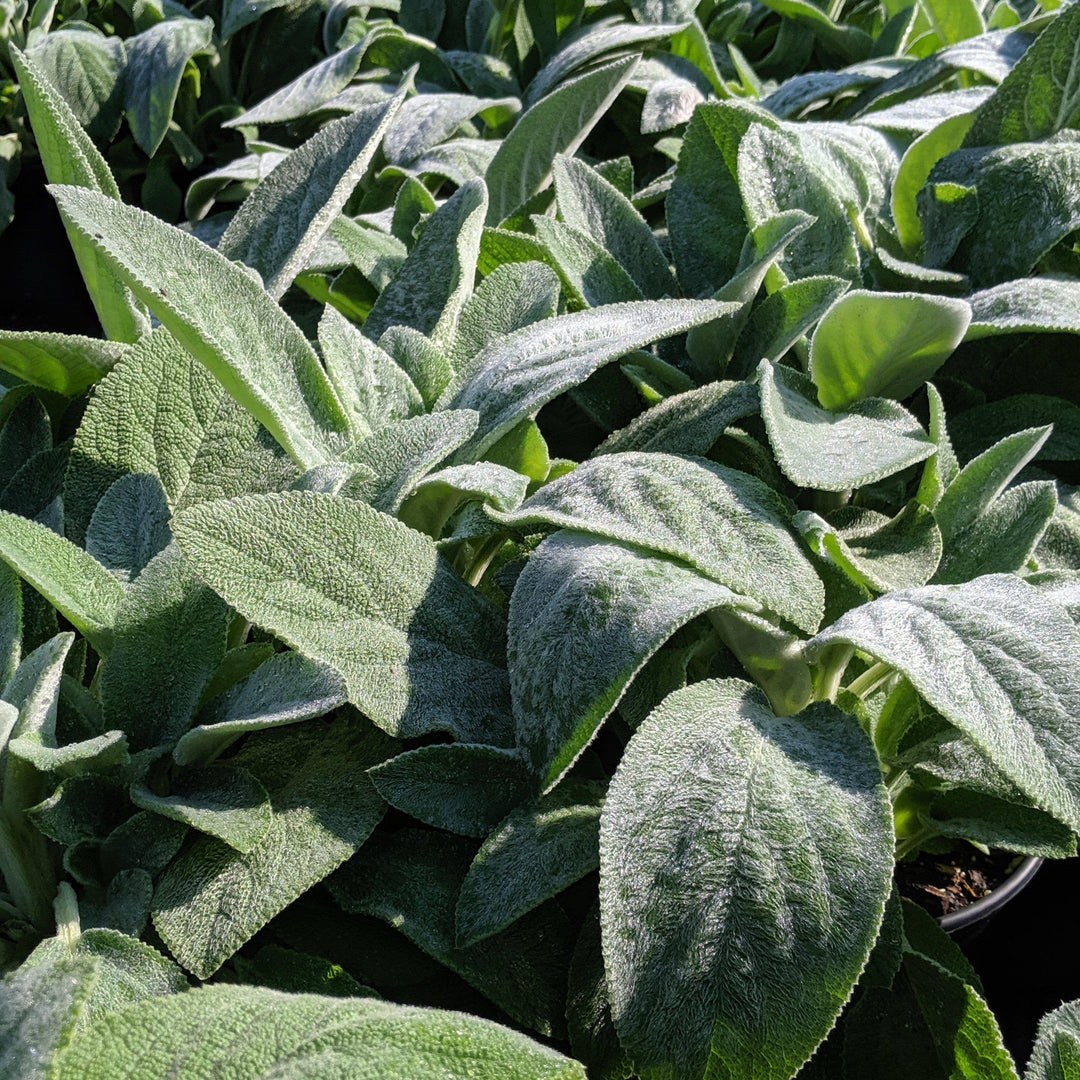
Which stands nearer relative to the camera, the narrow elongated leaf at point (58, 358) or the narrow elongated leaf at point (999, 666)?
the narrow elongated leaf at point (999, 666)

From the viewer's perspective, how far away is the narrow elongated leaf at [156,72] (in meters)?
1.69

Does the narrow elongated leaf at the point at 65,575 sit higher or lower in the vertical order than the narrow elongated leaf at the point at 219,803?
higher

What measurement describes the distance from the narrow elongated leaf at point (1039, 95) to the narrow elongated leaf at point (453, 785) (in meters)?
0.72

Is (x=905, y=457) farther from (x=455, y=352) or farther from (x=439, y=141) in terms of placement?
(x=439, y=141)

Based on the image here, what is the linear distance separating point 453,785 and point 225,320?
310 millimetres

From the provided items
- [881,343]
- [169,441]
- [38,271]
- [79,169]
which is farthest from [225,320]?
[38,271]

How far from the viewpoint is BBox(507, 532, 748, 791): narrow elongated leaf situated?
1.64 ft

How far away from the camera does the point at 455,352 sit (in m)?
0.81

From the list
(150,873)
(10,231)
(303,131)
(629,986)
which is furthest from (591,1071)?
(10,231)

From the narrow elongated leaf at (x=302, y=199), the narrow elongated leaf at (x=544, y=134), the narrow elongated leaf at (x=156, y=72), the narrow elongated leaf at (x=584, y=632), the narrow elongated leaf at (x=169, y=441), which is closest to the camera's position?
the narrow elongated leaf at (x=584, y=632)

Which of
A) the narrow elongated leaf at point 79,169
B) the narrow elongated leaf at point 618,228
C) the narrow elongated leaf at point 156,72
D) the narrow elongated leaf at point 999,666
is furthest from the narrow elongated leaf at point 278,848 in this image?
the narrow elongated leaf at point 156,72

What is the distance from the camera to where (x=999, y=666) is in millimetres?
509

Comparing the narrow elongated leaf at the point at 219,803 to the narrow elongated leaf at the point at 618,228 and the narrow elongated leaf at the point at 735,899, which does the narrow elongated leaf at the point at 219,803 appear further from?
the narrow elongated leaf at the point at 618,228

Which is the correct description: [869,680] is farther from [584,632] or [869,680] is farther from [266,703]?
[266,703]
